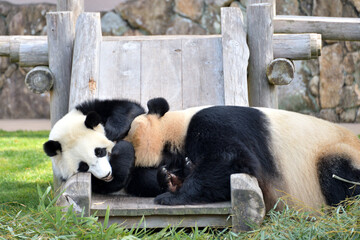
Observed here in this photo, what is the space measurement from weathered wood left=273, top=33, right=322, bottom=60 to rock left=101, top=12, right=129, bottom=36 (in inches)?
227

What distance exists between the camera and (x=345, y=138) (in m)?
3.48

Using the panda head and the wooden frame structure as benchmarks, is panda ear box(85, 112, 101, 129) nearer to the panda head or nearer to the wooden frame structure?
the panda head

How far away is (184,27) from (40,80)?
5913mm

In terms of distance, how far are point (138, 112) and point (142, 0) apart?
6895mm

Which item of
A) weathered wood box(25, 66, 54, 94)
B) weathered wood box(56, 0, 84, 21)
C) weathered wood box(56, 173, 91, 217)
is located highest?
weathered wood box(56, 0, 84, 21)

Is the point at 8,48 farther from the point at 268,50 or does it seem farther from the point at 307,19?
the point at 307,19

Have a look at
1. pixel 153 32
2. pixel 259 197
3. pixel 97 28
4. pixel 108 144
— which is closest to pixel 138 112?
pixel 108 144

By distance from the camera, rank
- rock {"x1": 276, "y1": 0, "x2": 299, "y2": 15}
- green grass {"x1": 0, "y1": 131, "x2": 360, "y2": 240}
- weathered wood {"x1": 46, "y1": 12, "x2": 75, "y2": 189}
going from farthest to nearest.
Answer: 1. rock {"x1": 276, "y1": 0, "x2": 299, "y2": 15}
2. weathered wood {"x1": 46, "y1": 12, "x2": 75, "y2": 189}
3. green grass {"x1": 0, "y1": 131, "x2": 360, "y2": 240}

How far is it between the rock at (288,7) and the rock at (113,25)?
2.83 m

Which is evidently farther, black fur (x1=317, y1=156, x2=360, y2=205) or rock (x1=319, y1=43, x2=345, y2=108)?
rock (x1=319, y1=43, x2=345, y2=108)

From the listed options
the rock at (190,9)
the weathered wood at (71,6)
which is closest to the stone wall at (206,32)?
the rock at (190,9)

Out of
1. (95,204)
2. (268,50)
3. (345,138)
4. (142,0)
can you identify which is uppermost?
(142,0)

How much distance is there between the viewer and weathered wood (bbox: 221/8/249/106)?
4.40 meters

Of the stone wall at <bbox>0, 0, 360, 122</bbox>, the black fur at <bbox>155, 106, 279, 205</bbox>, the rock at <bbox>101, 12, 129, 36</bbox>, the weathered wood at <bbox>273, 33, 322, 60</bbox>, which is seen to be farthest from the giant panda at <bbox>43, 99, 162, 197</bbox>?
the rock at <bbox>101, 12, 129, 36</bbox>
